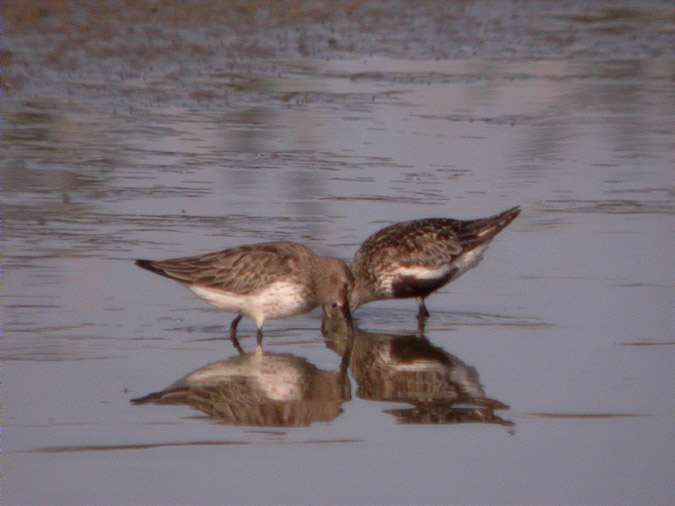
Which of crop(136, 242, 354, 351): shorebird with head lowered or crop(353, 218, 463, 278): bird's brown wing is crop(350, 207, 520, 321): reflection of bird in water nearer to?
crop(353, 218, 463, 278): bird's brown wing

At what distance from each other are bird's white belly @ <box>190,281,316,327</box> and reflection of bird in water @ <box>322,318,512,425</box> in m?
0.33

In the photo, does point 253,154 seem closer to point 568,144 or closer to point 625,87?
point 568,144

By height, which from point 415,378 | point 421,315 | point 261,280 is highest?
point 261,280

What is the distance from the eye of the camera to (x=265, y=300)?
10.6 m

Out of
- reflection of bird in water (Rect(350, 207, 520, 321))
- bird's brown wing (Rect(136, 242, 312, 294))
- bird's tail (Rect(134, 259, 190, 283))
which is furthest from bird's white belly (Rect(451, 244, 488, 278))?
bird's tail (Rect(134, 259, 190, 283))

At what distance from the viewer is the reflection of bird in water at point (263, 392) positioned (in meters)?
8.91

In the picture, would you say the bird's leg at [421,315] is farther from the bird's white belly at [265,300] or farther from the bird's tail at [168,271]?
the bird's tail at [168,271]

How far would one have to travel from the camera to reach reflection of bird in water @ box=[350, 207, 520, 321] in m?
11.6

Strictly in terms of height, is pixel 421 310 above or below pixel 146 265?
below

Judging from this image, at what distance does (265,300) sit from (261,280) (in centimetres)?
13

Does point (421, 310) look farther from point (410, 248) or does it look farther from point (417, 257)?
point (410, 248)

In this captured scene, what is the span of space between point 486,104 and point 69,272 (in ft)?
27.3

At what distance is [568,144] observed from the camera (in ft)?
56.1

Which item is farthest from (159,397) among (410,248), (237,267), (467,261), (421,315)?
(467,261)
